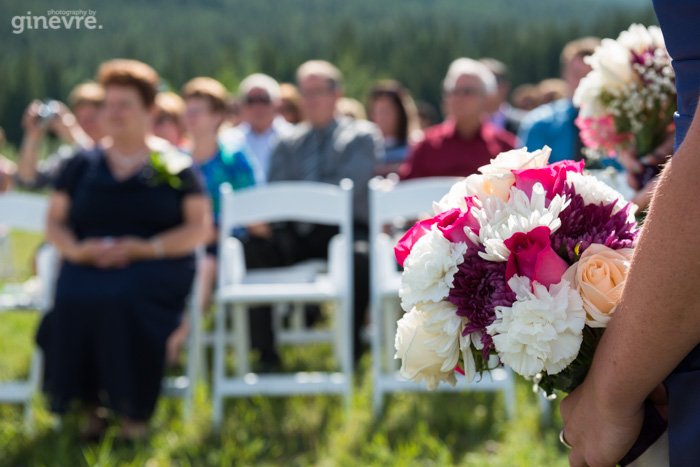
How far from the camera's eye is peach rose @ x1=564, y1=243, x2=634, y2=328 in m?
1.25

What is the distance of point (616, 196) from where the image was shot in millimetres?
1380

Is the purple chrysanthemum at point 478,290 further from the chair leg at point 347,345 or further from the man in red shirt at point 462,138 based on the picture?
the man in red shirt at point 462,138

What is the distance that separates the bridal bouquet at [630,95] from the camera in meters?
2.00

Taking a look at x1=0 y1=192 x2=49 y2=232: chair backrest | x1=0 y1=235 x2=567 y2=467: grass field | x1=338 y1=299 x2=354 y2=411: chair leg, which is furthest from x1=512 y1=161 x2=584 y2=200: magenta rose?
x1=0 y1=192 x2=49 y2=232: chair backrest

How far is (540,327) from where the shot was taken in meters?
1.23

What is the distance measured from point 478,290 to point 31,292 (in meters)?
4.22

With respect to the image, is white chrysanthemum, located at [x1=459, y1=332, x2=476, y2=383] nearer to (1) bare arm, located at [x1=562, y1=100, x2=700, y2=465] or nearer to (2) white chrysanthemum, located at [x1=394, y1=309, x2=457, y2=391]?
(2) white chrysanthemum, located at [x1=394, y1=309, x2=457, y2=391]

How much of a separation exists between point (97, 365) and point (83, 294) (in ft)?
1.38

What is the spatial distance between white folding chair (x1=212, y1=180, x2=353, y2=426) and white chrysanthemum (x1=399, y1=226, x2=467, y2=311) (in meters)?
2.92

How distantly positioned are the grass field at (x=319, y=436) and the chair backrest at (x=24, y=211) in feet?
3.72

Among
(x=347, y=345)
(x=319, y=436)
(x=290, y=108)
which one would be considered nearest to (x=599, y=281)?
(x=319, y=436)

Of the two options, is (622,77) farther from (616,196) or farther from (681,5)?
(681,5)

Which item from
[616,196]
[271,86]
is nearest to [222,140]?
[271,86]

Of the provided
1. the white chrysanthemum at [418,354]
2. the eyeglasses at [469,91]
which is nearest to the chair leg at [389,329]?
the eyeglasses at [469,91]
